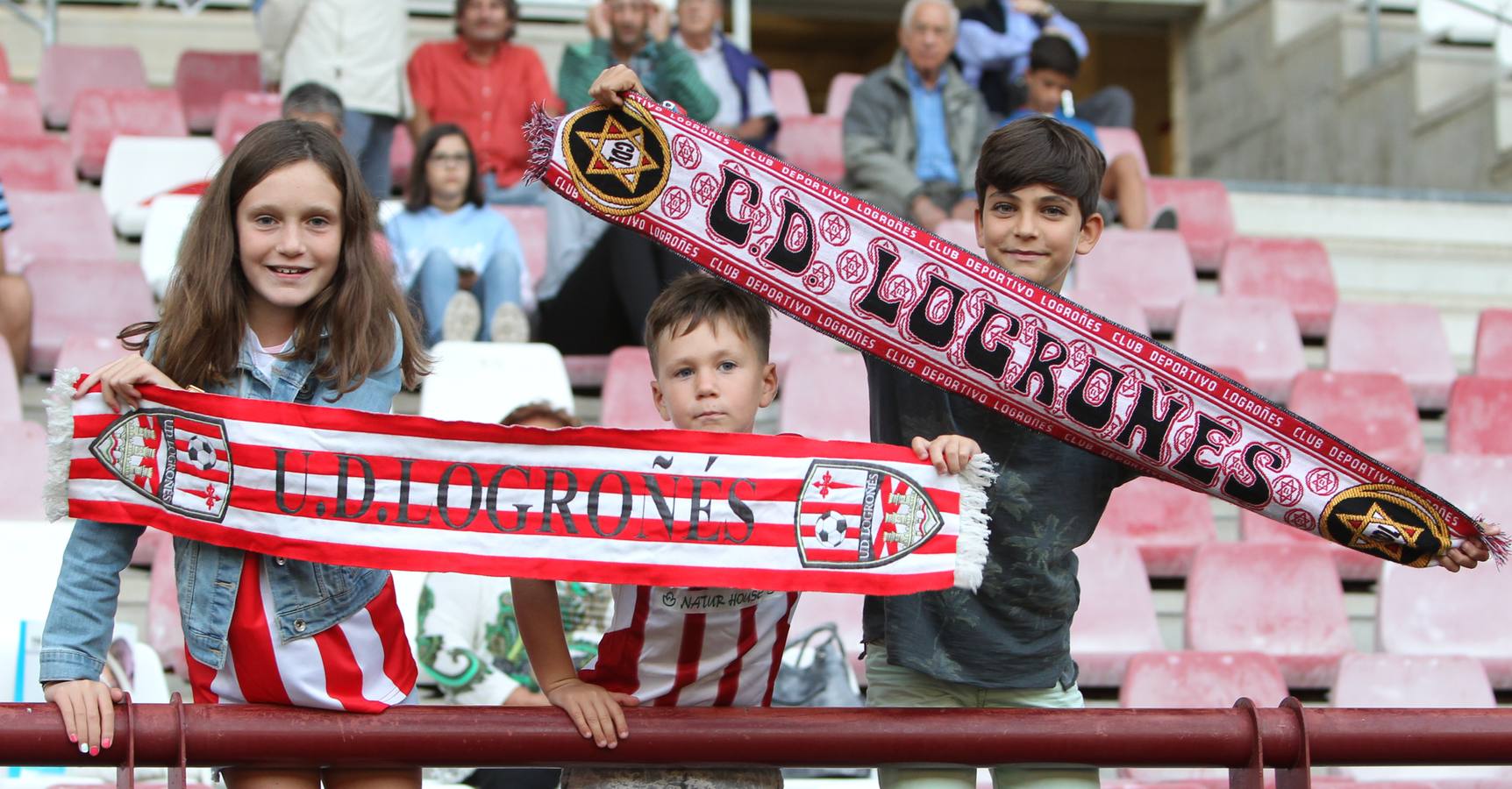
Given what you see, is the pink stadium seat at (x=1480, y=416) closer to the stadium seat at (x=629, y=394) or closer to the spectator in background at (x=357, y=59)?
the stadium seat at (x=629, y=394)

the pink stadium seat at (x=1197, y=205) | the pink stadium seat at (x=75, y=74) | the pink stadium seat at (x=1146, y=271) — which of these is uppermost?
the pink stadium seat at (x=75, y=74)

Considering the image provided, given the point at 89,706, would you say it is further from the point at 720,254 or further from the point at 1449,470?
the point at 1449,470

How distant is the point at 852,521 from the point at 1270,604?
2.85 meters

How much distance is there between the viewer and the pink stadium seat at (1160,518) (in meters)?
5.13

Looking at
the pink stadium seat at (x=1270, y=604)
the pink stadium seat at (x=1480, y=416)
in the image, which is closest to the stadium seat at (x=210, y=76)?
the pink stadium seat at (x=1270, y=604)

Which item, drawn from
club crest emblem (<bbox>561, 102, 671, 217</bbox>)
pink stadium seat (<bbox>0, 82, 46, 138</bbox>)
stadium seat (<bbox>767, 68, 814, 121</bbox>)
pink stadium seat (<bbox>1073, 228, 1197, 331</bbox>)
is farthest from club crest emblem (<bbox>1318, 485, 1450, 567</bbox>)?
stadium seat (<bbox>767, 68, 814, 121</bbox>)

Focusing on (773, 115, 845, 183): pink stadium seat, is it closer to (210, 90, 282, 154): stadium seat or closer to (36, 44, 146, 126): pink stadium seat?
(210, 90, 282, 154): stadium seat

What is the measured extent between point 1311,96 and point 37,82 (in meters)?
7.04

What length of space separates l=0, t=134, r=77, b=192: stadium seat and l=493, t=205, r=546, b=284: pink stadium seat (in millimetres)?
1828

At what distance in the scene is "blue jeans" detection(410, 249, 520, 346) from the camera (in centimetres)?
556

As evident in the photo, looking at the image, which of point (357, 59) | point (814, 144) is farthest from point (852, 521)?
point (814, 144)

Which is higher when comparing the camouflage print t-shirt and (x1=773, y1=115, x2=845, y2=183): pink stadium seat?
(x1=773, y1=115, x2=845, y2=183): pink stadium seat

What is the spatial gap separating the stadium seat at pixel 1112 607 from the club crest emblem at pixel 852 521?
249 cm

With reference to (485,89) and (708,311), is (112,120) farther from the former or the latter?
(708,311)
